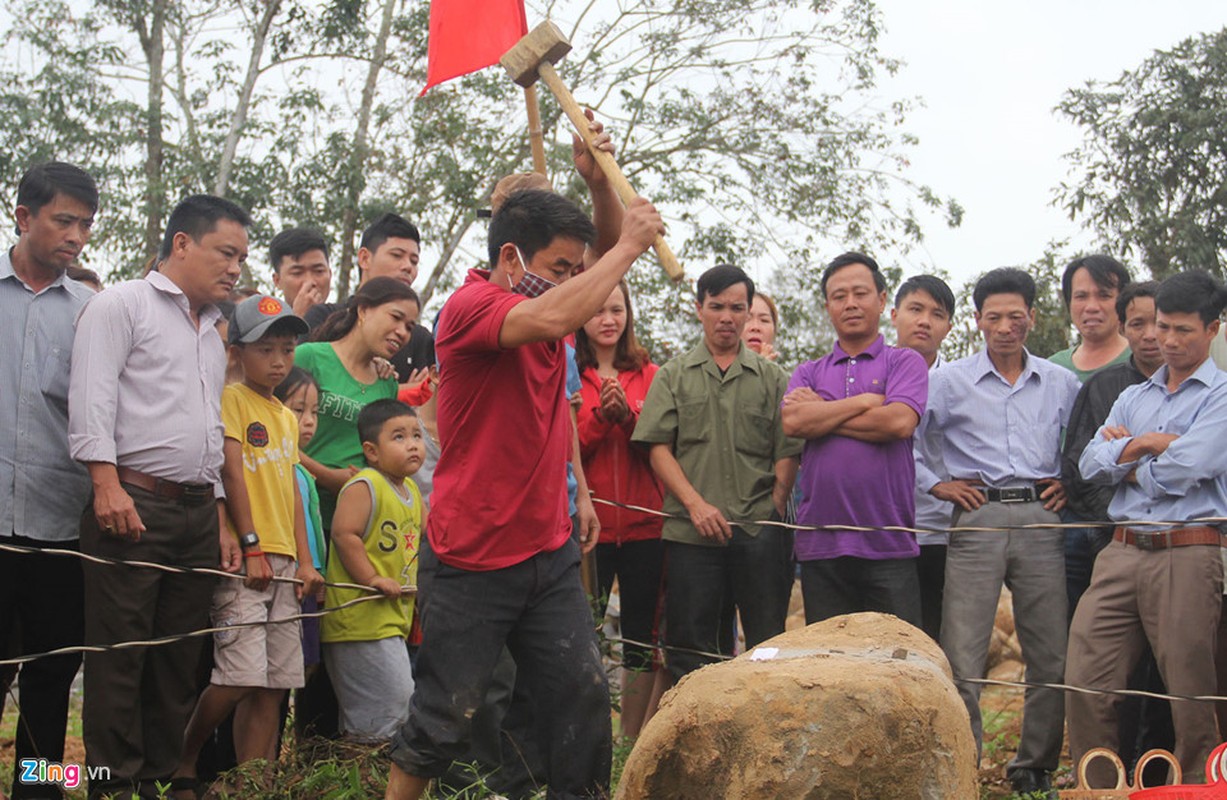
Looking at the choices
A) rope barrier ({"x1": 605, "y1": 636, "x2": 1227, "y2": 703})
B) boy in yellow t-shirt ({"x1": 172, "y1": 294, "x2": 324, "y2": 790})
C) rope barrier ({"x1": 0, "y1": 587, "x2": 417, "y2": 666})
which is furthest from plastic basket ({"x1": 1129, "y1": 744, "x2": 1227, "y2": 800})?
boy in yellow t-shirt ({"x1": 172, "y1": 294, "x2": 324, "y2": 790})

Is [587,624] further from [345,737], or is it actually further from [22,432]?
[22,432]

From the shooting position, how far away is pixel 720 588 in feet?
17.6

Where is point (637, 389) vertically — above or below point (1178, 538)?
above

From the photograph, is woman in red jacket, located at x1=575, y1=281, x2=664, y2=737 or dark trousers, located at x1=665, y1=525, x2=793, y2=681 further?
woman in red jacket, located at x1=575, y1=281, x2=664, y2=737

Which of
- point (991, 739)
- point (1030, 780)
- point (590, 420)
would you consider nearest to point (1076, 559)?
point (1030, 780)

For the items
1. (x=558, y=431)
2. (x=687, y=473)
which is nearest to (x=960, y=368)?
(x=687, y=473)

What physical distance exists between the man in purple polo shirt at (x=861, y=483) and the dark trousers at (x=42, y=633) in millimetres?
2696

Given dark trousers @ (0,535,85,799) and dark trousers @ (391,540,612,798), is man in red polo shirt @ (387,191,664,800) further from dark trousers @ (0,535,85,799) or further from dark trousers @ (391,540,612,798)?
dark trousers @ (0,535,85,799)

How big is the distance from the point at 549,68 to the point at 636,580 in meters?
2.31

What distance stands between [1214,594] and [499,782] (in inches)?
105

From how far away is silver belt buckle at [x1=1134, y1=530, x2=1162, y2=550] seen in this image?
4781mm

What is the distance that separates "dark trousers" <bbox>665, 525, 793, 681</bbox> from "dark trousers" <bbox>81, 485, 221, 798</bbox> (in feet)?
6.16

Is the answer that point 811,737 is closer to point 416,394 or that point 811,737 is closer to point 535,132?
point 535,132

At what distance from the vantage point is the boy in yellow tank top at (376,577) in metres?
4.76
